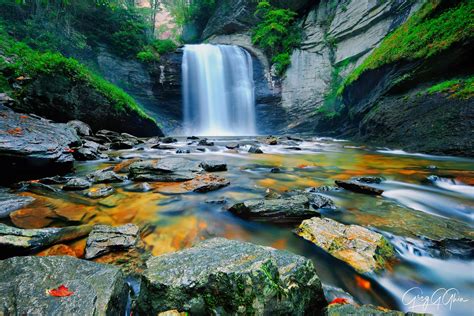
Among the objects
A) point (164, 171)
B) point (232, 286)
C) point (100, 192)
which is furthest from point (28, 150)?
point (232, 286)

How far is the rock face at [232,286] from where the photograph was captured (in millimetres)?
1192

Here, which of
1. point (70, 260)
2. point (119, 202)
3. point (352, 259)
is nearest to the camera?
point (70, 260)

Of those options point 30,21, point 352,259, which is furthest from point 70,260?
point 30,21

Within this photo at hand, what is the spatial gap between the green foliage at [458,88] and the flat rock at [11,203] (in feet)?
30.8

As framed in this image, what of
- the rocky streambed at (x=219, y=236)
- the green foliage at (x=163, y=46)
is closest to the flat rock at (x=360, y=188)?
the rocky streambed at (x=219, y=236)

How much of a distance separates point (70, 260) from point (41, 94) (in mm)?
9228

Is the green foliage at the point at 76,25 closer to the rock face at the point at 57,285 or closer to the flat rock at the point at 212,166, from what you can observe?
the flat rock at the point at 212,166

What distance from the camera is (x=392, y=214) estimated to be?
8.86 feet

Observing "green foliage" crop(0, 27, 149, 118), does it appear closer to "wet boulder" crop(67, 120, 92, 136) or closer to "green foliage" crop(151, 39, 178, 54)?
"wet boulder" crop(67, 120, 92, 136)

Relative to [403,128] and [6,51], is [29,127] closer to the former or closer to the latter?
[6,51]

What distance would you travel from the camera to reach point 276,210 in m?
2.69

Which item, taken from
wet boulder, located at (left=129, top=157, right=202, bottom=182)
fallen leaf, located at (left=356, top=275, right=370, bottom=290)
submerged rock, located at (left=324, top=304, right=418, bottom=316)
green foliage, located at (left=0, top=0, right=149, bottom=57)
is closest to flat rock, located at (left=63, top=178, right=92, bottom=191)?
wet boulder, located at (left=129, top=157, right=202, bottom=182)

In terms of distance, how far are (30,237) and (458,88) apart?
940cm

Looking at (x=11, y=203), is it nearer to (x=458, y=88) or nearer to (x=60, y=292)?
(x=60, y=292)
